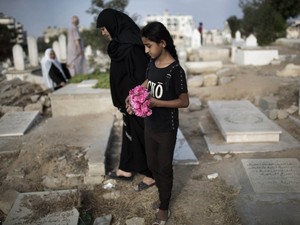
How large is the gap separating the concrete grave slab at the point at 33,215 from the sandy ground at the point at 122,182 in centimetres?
8

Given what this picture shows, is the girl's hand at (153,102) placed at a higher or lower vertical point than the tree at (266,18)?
lower

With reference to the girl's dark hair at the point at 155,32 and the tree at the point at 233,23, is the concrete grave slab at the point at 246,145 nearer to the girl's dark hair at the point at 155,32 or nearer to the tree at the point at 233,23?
the girl's dark hair at the point at 155,32

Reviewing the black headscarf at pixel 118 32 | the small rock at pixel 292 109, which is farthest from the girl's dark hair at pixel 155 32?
the small rock at pixel 292 109

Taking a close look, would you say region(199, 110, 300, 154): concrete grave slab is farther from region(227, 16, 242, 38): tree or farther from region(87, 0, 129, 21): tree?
region(227, 16, 242, 38): tree

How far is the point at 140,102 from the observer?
2.49 m

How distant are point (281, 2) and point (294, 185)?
24123mm

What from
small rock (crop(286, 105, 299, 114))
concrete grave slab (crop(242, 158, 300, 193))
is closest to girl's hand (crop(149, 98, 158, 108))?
concrete grave slab (crop(242, 158, 300, 193))

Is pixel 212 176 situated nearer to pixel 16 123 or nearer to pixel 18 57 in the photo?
pixel 16 123

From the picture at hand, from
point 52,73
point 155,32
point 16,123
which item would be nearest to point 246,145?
point 155,32

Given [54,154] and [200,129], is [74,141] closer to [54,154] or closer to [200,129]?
[54,154]

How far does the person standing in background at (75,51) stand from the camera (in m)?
8.83

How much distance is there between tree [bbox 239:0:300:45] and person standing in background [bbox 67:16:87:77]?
481 inches

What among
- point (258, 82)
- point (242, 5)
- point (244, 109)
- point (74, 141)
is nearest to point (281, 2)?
point (242, 5)

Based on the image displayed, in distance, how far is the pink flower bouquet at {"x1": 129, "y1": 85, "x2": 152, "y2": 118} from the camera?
98.0 inches
